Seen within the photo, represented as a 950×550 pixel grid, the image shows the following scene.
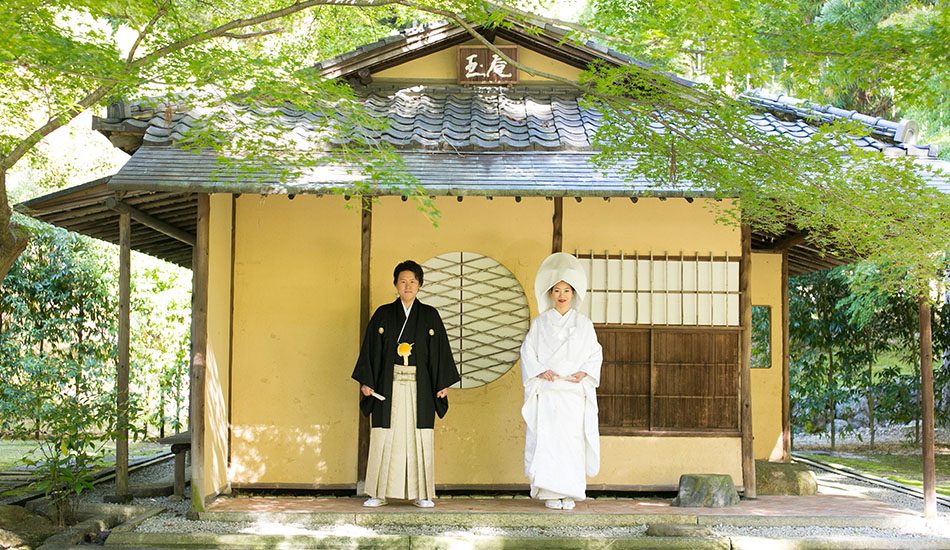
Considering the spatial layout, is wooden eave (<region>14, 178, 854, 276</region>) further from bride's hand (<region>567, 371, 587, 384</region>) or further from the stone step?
the stone step

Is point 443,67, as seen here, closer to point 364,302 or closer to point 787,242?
point 364,302

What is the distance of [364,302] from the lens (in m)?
7.41

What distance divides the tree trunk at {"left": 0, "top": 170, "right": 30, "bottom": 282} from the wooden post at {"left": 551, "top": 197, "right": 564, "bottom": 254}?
374 cm

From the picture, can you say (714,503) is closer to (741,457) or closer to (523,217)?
(741,457)

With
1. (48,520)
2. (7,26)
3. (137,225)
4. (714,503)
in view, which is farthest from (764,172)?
(137,225)

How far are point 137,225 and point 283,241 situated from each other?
239 cm

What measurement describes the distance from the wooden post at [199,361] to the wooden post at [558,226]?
8.50 ft

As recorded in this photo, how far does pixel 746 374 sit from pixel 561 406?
60.4 inches

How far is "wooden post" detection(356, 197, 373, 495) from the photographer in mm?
7316

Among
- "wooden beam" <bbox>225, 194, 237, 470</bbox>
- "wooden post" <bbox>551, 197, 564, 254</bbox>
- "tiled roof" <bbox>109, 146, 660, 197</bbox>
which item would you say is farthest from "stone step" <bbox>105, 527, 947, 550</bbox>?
"wooden post" <bbox>551, 197, 564, 254</bbox>

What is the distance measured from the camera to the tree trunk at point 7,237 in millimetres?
6289

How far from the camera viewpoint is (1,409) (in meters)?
10.0

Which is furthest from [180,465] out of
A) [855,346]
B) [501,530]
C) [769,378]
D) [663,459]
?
[855,346]

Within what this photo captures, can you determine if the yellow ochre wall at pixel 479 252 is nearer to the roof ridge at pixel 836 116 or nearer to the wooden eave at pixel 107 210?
the wooden eave at pixel 107 210
